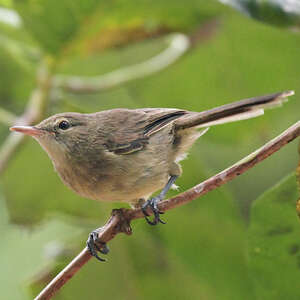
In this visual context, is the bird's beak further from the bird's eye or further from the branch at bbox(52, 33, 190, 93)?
the branch at bbox(52, 33, 190, 93)

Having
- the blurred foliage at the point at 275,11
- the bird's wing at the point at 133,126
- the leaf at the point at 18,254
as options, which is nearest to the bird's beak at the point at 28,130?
the bird's wing at the point at 133,126

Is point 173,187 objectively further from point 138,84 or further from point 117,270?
point 138,84

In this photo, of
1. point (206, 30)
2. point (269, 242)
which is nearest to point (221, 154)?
point (206, 30)

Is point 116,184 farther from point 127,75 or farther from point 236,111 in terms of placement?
point 127,75

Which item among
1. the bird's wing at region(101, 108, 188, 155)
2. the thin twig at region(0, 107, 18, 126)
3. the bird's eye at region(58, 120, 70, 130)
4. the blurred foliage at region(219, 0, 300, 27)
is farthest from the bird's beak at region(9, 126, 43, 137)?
the blurred foliage at region(219, 0, 300, 27)

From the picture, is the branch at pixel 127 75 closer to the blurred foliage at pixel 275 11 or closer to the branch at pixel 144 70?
the branch at pixel 144 70

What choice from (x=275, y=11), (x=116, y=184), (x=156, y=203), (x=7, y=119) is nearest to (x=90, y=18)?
(x=7, y=119)

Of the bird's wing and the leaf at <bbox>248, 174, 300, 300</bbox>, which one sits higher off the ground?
the bird's wing
